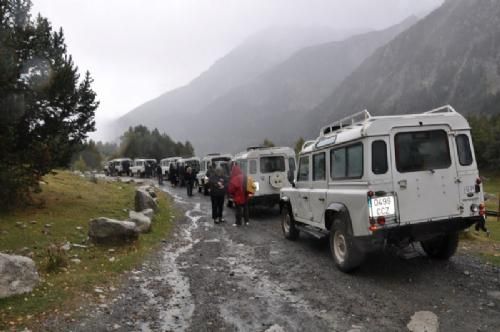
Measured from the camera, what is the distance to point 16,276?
21.6ft

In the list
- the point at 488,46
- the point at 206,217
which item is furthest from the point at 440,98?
the point at 206,217

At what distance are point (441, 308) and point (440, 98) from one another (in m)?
183

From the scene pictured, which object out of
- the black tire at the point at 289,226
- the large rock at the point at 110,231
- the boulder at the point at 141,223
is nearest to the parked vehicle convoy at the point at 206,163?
the boulder at the point at 141,223

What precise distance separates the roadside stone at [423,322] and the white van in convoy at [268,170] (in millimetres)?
10756

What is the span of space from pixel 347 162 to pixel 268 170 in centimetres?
881

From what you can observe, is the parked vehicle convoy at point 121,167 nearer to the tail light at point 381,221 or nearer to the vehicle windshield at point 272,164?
the vehicle windshield at point 272,164

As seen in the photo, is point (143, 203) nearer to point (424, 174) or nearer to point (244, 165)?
point (244, 165)

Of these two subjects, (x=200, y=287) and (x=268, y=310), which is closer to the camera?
(x=268, y=310)

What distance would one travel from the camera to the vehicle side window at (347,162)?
7289mm

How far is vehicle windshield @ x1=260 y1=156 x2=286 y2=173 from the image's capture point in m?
16.5

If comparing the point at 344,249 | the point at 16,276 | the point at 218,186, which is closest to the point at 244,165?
the point at 218,186

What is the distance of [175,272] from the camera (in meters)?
8.43

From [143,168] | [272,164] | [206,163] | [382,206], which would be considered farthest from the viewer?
[143,168]

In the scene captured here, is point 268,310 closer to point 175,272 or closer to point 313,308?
point 313,308
